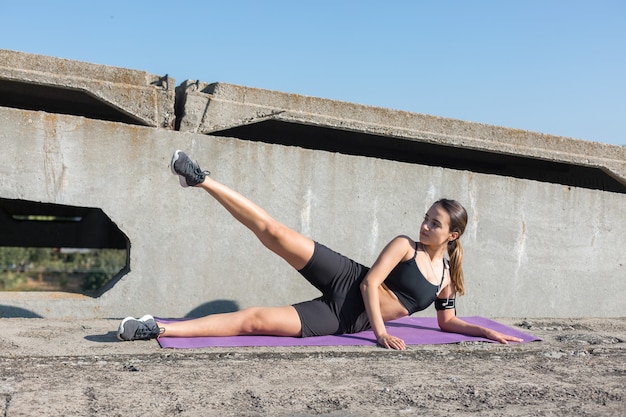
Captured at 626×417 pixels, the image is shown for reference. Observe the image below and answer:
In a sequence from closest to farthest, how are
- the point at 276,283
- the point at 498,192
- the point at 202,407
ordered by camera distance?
the point at 202,407
the point at 276,283
the point at 498,192

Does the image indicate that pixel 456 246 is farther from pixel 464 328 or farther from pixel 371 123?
pixel 371 123

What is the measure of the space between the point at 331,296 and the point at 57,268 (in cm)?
3655

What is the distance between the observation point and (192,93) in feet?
16.7

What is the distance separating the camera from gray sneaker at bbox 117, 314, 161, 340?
3.75 meters

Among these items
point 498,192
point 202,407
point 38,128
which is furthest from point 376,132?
point 202,407

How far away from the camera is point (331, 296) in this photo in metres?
4.39

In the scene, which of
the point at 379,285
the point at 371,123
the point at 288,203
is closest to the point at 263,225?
the point at 379,285

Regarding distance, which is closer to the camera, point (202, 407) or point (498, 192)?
point (202, 407)

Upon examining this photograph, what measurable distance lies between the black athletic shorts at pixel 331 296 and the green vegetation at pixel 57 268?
102 ft

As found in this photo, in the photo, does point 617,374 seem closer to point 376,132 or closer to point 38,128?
point 376,132

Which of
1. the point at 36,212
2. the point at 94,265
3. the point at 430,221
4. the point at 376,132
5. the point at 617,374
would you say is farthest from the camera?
the point at 94,265

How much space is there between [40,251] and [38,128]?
37.0m

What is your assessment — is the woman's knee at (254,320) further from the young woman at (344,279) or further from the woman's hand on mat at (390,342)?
the woman's hand on mat at (390,342)

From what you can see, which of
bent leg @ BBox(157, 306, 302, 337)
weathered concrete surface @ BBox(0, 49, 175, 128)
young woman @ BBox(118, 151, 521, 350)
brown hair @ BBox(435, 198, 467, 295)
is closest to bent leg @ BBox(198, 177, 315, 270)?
young woman @ BBox(118, 151, 521, 350)
